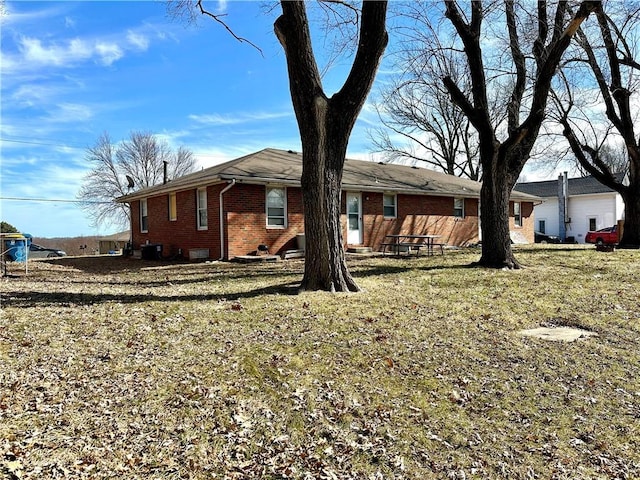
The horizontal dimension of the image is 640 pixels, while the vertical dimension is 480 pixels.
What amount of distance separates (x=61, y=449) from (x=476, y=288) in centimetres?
729

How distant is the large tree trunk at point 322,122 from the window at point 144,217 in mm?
13980

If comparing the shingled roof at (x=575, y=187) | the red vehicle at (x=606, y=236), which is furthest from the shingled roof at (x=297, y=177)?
the shingled roof at (x=575, y=187)

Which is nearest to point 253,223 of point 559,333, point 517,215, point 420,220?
point 420,220

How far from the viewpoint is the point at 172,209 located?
1758 centimetres

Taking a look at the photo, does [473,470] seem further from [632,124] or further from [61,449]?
[632,124]

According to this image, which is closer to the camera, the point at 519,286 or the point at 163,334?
the point at 163,334

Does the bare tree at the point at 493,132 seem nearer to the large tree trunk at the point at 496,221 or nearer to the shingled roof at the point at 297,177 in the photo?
the large tree trunk at the point at 496,221

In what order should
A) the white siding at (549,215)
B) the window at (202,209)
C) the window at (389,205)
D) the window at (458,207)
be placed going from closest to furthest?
1. the window at (202,209)
2. the window at (389,205)
3. the window at (458,207)
4. the white siding at (549,215)

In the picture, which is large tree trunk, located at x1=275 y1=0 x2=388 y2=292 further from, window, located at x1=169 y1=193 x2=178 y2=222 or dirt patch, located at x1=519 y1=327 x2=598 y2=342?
window, located at x1=169 y1=193 x2=178 y2=222

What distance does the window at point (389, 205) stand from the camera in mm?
18656

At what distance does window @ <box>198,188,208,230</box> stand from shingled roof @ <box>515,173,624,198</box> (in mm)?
29109

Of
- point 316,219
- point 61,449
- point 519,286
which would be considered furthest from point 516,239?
point 61,449

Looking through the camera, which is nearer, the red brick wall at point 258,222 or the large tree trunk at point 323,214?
the large tree trunk at point 323,214

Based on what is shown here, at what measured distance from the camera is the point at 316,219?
7695 millimetres
